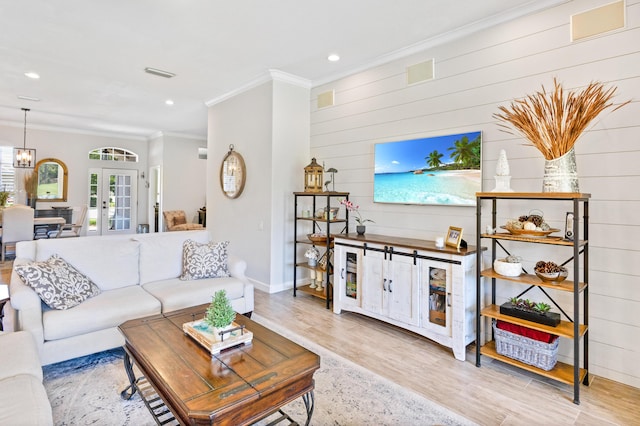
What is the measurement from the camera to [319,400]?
2.31 m

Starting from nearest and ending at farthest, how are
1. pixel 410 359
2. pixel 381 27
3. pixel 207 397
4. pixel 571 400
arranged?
pixel 207 397 < pixel 571 400 < pixel 410 359 < pixel 381 27

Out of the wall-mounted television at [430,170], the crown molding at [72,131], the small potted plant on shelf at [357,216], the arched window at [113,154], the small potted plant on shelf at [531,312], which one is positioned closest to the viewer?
the small potted plant on shelf at [531,312]

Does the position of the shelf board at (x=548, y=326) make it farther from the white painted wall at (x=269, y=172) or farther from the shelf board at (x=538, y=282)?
the white painted wall at (x=269, y=172)

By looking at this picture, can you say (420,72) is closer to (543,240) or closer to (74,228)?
(543,240)

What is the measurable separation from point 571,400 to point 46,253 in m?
4.28

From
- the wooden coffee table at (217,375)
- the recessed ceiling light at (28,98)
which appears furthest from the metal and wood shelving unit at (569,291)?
the recessed ceiling light at (28,98)

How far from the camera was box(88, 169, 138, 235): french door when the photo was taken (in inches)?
363

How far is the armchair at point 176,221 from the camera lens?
27.5 ft

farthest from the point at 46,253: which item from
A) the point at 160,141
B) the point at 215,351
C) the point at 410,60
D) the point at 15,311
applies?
the point at 160,141

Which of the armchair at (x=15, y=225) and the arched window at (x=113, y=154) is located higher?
the arched window at (x=113, y=154)

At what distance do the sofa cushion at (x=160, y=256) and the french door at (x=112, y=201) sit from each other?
22.6 ft

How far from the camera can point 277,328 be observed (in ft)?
11.7

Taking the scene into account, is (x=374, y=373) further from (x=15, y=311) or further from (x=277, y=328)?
(x=15, y=311)

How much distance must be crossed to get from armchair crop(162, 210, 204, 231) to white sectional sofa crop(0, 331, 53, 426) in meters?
6.30
